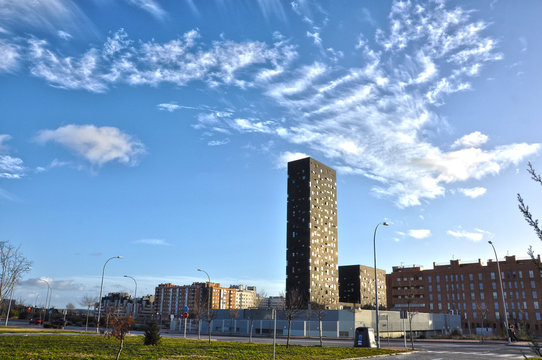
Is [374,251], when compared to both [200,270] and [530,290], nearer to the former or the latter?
[200,270]

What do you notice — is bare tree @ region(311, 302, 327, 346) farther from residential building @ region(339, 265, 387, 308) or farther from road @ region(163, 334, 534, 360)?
residential building @ region(339, 265, 387, 308)

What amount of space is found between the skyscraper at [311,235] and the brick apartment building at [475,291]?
22.7 m

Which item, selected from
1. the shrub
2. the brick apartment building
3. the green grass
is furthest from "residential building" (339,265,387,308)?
the shrub

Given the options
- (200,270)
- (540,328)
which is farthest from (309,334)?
(540,328)

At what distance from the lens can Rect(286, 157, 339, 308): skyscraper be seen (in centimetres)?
10800

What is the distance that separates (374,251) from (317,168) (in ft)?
288

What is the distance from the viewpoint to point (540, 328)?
315 ft

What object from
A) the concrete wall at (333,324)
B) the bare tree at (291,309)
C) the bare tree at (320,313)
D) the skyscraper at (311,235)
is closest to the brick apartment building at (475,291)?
the concrete wall at (333,324)

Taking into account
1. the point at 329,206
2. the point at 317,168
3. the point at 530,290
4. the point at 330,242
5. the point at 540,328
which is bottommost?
the point at 540,328

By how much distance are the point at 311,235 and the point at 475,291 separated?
46.5 metres

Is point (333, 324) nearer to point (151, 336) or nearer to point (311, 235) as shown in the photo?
point (151, 336)

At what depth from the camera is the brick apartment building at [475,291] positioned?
10112cm

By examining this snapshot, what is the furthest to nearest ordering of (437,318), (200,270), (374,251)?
(437,318) < (200,270) < (374,251)

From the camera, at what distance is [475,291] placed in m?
109
